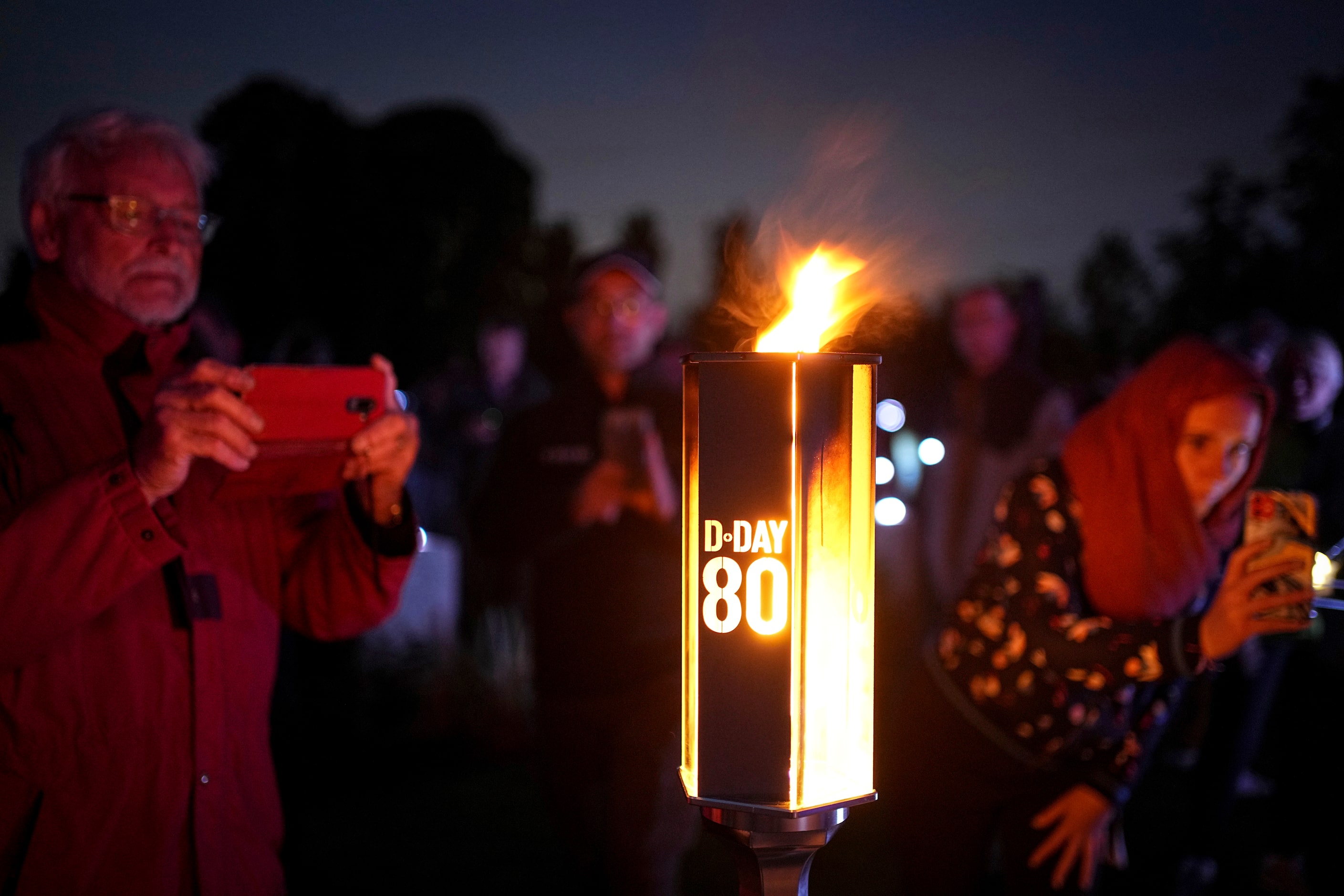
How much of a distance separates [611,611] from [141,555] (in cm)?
158

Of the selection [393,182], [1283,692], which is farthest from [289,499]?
[393,182]

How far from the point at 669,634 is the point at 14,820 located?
1737mm

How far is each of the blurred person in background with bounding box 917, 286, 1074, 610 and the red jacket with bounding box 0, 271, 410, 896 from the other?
12.7ft

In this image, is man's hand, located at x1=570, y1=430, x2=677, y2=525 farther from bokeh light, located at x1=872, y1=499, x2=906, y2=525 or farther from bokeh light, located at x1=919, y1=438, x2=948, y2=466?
bokeh light, located at x1=872, y1=499, x2=906, y2=525

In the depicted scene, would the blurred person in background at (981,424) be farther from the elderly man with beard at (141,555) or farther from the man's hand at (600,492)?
the elderly man with beard at (141,555)

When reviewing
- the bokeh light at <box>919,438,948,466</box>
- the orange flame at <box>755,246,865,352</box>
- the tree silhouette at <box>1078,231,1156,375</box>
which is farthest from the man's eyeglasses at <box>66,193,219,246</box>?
the tree silhouette at <box>1078,231,1156,375</box>

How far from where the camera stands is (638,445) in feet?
9.43

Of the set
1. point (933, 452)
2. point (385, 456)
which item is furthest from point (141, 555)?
point (933, 452)

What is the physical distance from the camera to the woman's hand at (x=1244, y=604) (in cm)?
185

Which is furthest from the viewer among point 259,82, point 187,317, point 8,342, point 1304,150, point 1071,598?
point 259,82

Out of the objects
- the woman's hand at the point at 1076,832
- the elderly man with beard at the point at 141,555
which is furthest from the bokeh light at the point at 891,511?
the elderly man with beard at the point at 141,555

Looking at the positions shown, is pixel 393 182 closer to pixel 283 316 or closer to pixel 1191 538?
pixel 283 316

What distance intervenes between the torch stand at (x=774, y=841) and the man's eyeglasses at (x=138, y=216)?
59.1 inches

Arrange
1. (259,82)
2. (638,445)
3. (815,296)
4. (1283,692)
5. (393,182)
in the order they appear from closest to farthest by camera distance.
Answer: (815,296) → (638,445) → (1283,692) → (259,82) → (393,182)
